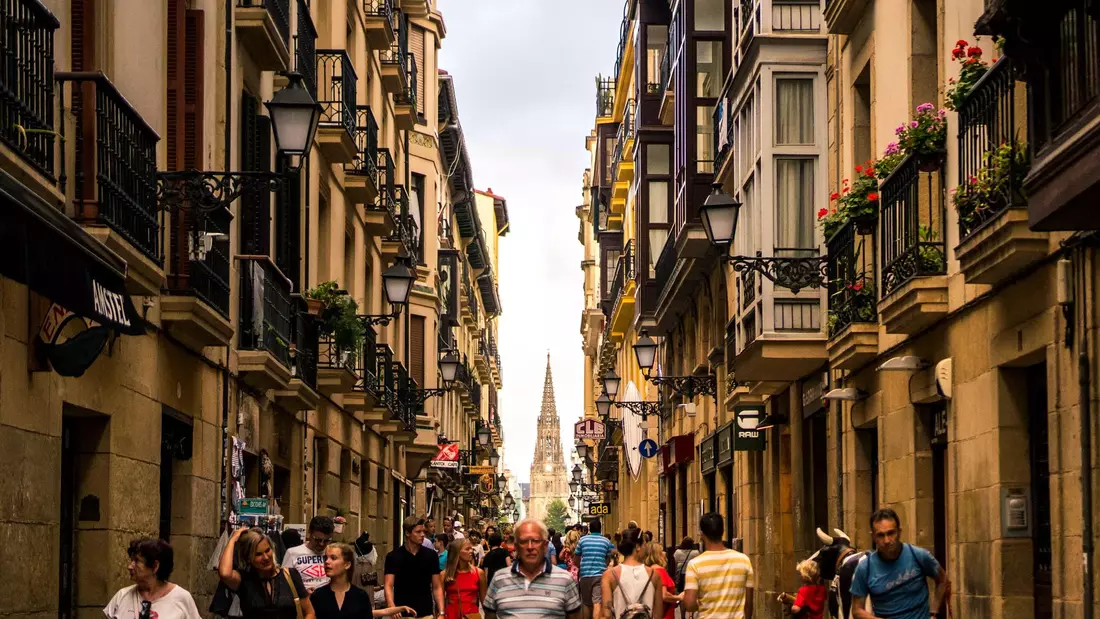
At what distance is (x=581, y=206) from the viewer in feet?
313

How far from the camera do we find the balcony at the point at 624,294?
48.1 m

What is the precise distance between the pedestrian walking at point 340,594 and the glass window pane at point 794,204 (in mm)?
11065

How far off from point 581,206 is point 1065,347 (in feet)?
275

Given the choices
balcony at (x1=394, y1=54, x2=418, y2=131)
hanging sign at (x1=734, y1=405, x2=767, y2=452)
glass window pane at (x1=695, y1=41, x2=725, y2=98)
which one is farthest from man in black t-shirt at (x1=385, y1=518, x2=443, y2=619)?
balcony at (x1=394, y1=54, x2=418, y2=131)

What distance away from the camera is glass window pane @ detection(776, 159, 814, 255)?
21.1 meters

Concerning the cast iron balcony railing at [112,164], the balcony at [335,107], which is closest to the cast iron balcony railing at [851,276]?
the balcony at [335,107]

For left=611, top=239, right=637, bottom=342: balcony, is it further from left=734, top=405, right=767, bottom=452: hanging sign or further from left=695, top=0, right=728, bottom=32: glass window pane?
left=734, top=405, right=767, bottom=452: hanging sign

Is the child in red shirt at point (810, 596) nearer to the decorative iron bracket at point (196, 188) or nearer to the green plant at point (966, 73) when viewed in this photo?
the green plant at point (966, 73)

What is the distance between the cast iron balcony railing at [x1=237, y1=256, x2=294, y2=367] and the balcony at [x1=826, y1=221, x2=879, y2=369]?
586 cm

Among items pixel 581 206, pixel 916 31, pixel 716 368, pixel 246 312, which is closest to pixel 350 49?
pixel 716 368

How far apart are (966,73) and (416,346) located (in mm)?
31840

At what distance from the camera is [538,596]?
9.09 metres

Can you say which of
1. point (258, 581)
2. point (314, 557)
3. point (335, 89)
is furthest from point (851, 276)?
point (258, 581)

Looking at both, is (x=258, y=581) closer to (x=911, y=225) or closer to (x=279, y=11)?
(x=911, y=225)
